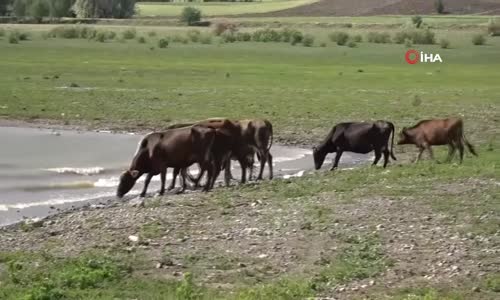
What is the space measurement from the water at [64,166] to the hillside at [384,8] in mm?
115578

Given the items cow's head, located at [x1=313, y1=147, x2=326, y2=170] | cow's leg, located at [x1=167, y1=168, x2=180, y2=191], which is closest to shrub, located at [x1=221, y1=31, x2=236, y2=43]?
cow's head, located at [x1=313, y1=147, x2=326, y2=170]

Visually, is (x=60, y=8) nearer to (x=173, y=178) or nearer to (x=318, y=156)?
(x=318, y=156)

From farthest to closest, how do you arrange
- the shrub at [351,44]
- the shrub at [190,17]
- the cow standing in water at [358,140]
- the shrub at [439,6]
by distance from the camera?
the shrub at [439,6] < the shrub at [190,17] < the shrub at [351,44] < the cow standing in water at [358,140]

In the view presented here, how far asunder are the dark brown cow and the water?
67cm

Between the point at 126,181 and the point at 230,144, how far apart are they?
7.47ft

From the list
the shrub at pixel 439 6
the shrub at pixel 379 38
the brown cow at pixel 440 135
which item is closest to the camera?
the brown cow at pixel 440 135

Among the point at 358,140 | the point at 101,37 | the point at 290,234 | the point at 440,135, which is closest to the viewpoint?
the point at 290,234

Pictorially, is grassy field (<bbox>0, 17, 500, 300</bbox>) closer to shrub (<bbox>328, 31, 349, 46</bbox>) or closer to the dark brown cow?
the dark brown cow

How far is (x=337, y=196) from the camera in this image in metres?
17.3

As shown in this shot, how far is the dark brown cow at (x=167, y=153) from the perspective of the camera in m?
19.9

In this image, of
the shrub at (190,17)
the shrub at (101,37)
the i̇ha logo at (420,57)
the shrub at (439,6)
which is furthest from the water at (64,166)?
the shrub at (439,6)

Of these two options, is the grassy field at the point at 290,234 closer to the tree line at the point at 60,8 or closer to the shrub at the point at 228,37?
the shrub at the point at 228,37

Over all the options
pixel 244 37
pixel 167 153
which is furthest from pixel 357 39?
pixel 167 153

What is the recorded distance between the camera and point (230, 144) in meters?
21.2
